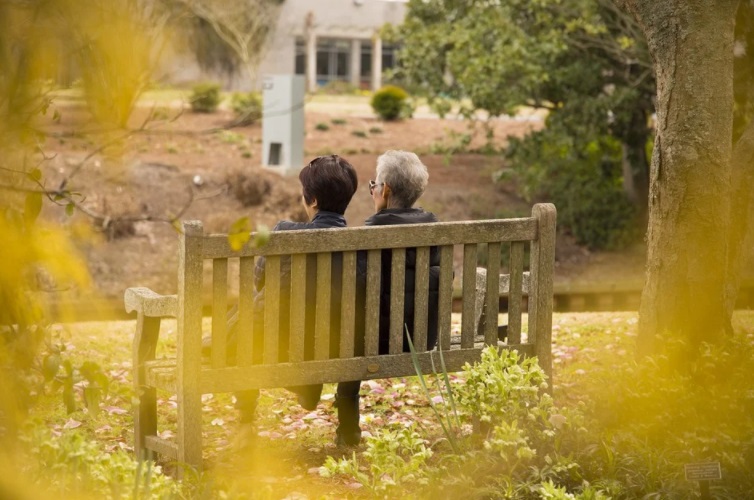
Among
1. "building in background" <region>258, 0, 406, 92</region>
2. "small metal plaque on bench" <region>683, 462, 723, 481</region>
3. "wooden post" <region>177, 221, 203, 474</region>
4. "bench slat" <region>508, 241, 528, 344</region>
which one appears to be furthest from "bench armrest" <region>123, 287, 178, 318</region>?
"building in background" <region>258, 0, 406, 92</region>

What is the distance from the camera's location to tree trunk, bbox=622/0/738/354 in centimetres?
535

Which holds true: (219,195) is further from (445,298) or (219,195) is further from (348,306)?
(348,306)

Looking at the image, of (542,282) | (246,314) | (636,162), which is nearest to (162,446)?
(246,314)

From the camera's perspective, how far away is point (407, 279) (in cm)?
491

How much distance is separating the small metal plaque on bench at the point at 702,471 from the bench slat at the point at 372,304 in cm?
151

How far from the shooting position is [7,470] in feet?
11.0

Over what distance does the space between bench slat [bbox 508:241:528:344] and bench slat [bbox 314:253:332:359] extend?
0.89 meters

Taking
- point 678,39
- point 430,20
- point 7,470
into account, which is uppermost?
point 430,20

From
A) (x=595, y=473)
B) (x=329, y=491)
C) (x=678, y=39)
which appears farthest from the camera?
(x=678, y=39)

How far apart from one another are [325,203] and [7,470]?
2010 mm

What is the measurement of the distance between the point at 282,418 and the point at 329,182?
5.37ft

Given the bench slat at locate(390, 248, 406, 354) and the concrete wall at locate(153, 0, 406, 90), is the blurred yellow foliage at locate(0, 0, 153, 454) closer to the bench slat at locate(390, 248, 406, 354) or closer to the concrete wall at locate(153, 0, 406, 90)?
the bench slat at locate(390, 248, 406, 354)

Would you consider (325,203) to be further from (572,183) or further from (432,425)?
(572,183)

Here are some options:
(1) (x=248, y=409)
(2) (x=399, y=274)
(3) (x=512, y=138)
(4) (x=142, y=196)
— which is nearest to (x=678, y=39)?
(2) (x=399, y=274)
